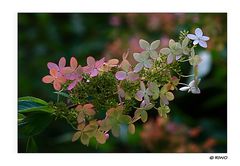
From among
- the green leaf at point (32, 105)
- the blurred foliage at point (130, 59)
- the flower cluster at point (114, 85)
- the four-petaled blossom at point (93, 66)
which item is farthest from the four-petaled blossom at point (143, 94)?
the blurred foliage at point (130, 59)

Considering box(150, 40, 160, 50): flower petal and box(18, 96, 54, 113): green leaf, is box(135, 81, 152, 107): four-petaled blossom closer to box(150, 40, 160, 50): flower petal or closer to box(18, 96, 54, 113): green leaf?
box(150, 40, 160, 50): flower petal

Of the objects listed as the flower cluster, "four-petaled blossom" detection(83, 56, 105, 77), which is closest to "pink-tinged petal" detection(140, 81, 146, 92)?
the flower cluster

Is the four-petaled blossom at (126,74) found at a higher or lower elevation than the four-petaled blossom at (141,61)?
lower

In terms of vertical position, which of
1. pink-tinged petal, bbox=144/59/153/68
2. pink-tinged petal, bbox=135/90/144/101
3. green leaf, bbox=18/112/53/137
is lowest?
green leaf, bbox=18/112/53/137

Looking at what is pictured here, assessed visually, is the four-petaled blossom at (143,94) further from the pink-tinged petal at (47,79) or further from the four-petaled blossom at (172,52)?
the pink-tinged petal at (47,79)

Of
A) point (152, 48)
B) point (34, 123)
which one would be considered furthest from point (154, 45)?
point (34, 123)

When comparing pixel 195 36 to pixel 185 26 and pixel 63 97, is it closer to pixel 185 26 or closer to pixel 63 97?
pixel 63 97

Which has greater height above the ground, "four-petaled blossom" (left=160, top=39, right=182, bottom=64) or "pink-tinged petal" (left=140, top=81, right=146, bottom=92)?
"four-petaled blossom" (left=160, top=39, right=182, bottom=64)

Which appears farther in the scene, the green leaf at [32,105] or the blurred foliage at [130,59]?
the blurred foliage at [130,59]
